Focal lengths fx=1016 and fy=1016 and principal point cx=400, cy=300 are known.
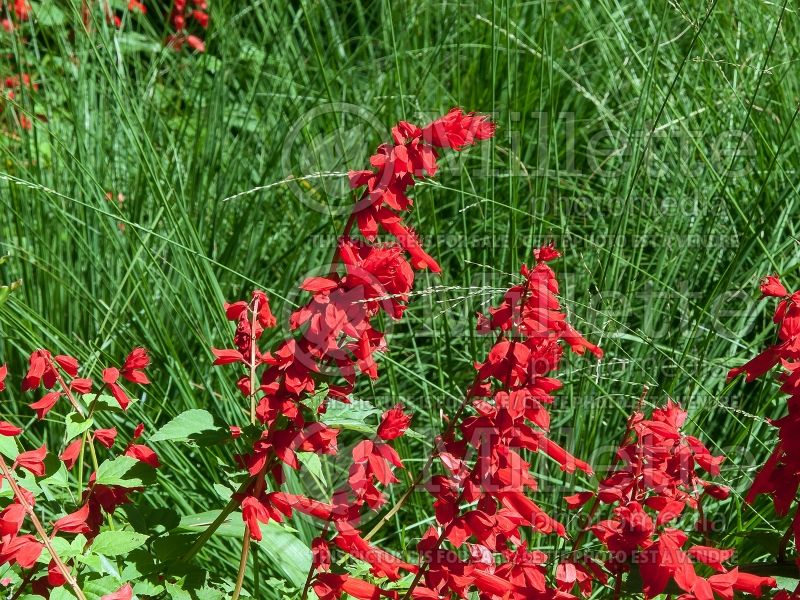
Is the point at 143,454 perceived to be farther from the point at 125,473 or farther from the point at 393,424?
the point at 393,424

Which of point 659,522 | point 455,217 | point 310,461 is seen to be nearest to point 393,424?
point 310,461

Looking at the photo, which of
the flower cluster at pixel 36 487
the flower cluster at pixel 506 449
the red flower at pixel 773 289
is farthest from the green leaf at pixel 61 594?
the red flower at pixel 773 289

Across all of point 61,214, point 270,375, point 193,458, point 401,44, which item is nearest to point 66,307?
point 61,214

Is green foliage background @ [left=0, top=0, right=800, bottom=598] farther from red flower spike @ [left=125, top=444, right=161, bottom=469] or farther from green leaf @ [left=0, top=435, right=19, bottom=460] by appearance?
green leaf @ [left=0, top=435, right=19, bottom=460]

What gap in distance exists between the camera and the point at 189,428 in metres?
1.23

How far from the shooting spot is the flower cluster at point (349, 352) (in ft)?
3.83

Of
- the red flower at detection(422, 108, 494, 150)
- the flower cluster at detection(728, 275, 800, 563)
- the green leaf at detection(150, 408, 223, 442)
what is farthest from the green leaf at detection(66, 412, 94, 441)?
the flower cluster at detection(728, 275, 800, 563)

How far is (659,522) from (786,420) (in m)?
0.19

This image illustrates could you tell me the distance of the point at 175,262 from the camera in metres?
2.37

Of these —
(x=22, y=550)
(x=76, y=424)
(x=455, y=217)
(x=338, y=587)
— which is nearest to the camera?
(x=22, y=550)

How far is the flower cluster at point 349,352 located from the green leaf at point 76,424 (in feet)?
0.66

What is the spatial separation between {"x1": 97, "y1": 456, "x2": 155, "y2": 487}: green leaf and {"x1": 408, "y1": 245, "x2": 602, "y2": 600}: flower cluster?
375 millimetres

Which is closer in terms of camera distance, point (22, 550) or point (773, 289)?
point (22, 550)

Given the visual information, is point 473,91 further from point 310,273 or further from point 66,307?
point 66,307
